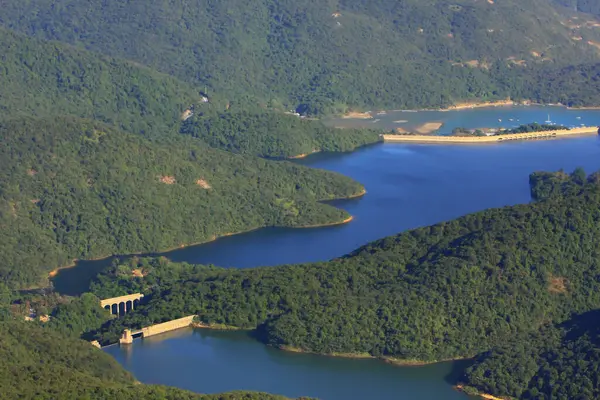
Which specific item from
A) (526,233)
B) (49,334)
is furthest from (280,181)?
(49,334)

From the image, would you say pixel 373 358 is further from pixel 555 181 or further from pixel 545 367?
pixel 555 181

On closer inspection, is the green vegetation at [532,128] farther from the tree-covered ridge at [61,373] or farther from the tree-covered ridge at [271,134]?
the tree-covered ridge at [61,373]

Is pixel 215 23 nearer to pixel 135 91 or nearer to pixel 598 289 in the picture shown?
pixel 135 91

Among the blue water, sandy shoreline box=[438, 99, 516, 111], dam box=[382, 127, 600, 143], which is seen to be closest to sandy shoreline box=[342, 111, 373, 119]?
the blue water

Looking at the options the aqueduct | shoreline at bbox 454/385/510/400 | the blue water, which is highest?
the blue water

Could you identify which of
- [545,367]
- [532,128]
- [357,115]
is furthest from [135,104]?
[545,367]

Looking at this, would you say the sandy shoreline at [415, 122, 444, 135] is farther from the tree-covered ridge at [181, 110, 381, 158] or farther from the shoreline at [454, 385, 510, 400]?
the shoreline at [454, 385, 510, 400]
